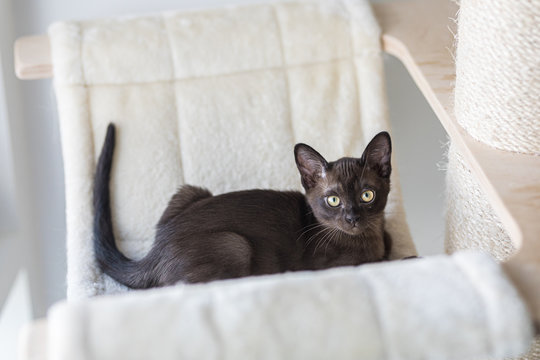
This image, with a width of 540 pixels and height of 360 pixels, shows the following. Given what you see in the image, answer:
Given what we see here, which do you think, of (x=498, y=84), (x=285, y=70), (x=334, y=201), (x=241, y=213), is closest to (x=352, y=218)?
(x=334, y=201)

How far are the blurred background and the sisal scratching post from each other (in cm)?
48

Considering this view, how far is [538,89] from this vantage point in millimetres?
915

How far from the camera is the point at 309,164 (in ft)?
3.99

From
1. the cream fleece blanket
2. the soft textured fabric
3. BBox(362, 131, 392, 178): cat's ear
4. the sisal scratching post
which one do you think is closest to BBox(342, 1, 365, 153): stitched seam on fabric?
the cream fleece blanket

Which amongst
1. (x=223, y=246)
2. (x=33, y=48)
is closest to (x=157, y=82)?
(x=33, y=48)

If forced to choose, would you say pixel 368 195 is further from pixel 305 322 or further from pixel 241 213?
pixel 305 322

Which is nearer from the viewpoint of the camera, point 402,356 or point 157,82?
Answer: point 402,356

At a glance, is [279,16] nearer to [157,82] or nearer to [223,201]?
[157,82]

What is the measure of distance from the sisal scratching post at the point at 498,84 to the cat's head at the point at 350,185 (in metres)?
0.17

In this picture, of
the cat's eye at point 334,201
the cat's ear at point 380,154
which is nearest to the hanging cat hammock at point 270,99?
the cat's ear at point 380,154

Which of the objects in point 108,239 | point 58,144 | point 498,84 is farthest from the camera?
point 58,144

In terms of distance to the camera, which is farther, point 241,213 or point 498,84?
point 241,213

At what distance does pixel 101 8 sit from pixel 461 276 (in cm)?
121

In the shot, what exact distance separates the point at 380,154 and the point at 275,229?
25 centimetres
